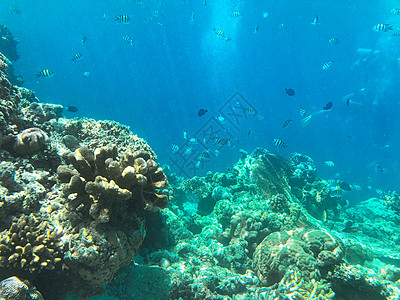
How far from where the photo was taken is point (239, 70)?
3526 inches

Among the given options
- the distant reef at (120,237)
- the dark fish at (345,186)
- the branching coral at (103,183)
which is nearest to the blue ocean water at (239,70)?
the dark fish at (345,186)

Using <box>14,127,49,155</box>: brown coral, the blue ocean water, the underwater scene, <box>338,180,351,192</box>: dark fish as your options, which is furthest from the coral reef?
→ the blue ocean water

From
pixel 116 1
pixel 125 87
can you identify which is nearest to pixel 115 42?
pixel 125 87

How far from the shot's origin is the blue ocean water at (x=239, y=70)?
156 ft

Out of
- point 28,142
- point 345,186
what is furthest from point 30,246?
point 345,186

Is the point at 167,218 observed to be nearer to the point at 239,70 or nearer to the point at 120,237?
the point at 120,237

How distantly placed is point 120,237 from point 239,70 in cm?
9448

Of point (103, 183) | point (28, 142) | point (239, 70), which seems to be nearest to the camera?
point (103, 183)

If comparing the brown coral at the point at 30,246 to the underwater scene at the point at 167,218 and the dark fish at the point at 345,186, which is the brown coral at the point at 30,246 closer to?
the underwater scene at the point at 167,218

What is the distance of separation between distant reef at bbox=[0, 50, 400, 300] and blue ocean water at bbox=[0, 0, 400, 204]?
3058 cm

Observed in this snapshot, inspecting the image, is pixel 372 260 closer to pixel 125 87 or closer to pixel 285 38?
pixel 285 38

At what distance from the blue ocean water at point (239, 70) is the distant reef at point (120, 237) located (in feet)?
100

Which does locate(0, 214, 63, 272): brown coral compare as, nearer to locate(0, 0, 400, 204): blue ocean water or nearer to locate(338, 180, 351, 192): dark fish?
locate(338, 180, 351, 192): dark fish

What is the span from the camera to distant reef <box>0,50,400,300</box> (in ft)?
8.98
